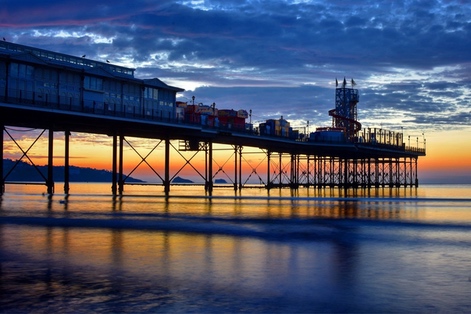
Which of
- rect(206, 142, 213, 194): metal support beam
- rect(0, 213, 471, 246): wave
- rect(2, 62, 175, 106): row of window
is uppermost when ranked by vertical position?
rect(2, 62, 175, 106): row of window

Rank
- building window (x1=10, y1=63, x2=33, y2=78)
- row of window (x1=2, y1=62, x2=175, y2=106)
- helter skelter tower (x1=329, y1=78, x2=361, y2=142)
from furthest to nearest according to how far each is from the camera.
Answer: helter skelter tower (x1=329, y1=78, x2=361, y2=142)
row of window (x1=2, y1=62, x2=175, y2=106)
building window (x1=10, y1=63, x2=33, y2=78)

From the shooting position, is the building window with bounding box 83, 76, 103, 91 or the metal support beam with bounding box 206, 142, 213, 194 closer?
the building window with bounding box 83, 76, 103, 91

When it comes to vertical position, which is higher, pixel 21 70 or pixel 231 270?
pixel 21 70

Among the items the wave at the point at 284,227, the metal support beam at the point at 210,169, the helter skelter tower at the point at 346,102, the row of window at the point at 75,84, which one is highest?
the helter skelter tower at the point at 346,102

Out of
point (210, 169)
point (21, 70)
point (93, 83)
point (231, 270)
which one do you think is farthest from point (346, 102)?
point (231, 270)

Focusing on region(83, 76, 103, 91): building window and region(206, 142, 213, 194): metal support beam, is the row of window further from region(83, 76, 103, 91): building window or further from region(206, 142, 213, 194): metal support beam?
region(206, 142, 213, 194): metal support beam

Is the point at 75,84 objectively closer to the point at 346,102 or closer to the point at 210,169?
the point at 210,169

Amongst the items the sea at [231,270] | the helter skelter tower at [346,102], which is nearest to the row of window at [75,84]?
the sea at [231,270]

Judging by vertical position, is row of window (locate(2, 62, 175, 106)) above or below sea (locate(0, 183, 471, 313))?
above

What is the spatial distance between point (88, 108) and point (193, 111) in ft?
88.3

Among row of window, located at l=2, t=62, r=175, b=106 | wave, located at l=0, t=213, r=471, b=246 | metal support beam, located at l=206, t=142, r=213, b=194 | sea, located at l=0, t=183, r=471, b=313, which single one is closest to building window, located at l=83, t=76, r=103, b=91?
row of window, located at l=2, t=62, r=175, b=106

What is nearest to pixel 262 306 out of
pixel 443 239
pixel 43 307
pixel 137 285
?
pixel 137 285

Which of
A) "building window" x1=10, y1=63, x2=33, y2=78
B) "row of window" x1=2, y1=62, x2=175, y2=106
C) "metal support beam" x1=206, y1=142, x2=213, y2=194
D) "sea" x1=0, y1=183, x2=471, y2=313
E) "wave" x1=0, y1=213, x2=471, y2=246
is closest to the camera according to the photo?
"sea" x1=0, y1=183, x2=471, y2=313

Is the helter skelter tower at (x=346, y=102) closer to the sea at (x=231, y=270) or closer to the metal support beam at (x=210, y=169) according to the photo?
the metal support beam at (x=210, y=169)
